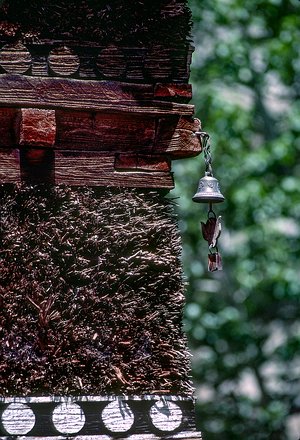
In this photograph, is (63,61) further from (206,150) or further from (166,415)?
(166,415)

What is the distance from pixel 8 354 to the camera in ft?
14.9

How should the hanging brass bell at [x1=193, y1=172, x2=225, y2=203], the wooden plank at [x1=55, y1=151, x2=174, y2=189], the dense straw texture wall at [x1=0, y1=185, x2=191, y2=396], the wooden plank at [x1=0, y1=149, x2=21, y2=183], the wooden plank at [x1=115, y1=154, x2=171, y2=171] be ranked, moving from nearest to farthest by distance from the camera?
the dense straw texture wall at [x1=0, y1=185, x2=191, y2=396] < the wooden plank at [x1=0, y1=149, x2=21, y2=183] < the wooden plank at [x1=55, y1=151, x2=174, y2=189] < the wooden plank at [x1=115, y1=154, x2=171, y2=171] < the hanging brass bell at [x1=193, y1=172, x2=225, y2=203]

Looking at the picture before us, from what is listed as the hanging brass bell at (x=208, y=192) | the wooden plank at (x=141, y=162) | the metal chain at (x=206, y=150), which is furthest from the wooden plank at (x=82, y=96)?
the hanging brass bell at (x=208, y=192)

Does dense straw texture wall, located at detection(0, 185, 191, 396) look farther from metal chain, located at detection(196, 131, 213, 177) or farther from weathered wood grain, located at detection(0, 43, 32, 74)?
weathered wood grain, located at detection(0, 43, 32, 74)

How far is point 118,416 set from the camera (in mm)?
4656

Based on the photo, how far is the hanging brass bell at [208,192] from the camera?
518cm

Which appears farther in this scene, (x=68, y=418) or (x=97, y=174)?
(x=97, y=174)

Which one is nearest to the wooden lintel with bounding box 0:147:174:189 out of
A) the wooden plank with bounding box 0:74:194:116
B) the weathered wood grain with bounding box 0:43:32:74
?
the wooden plank with bounding box 0:74:194:116

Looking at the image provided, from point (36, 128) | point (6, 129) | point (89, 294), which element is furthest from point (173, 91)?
point (89, 294)

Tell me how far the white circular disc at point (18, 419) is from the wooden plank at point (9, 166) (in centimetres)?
107

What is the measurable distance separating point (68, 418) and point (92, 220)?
960 mm

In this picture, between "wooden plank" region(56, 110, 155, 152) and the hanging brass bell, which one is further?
the hanging brass bell

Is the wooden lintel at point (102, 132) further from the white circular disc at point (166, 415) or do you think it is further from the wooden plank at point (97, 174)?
the white circular disc at point (166, 415)

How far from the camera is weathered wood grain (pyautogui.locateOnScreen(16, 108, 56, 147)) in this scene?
467 cm
